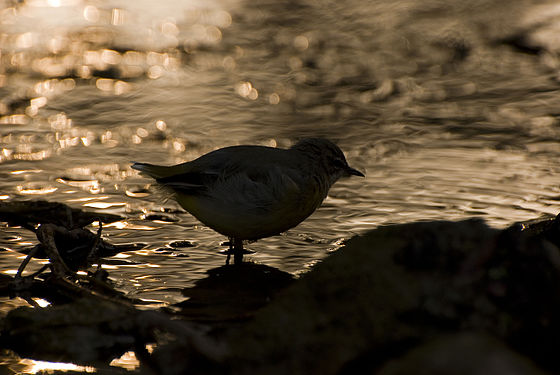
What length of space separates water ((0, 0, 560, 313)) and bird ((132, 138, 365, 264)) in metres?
0.24

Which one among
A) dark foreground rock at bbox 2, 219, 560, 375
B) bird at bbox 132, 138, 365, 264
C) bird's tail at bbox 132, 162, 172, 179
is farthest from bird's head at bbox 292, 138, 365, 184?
dark foreground rock at bbox 2, 219, 560, 375

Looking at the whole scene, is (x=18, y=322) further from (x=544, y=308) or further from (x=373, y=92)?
(x=373, y=92)

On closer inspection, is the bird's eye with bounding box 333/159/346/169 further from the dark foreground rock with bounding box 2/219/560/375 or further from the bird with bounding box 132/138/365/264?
the dark foreground rock with bounding box 2/219/560/375

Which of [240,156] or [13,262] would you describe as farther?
[240,156]

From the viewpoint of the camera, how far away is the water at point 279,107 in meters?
5.98

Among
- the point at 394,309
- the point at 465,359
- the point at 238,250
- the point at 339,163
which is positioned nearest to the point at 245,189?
the point at 238,250

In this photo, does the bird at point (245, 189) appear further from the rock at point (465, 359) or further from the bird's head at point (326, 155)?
the rock at point (465, 359)

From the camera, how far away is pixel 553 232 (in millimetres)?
4602

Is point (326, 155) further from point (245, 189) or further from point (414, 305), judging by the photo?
point (414, 305)

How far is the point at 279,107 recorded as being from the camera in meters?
8.91

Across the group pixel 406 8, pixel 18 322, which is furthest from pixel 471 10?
pixel 18 322

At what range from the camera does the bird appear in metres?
5.27

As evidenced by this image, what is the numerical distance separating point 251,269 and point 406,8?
26.3 ft

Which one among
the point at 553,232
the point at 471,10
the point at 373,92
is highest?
the point at 471,10
